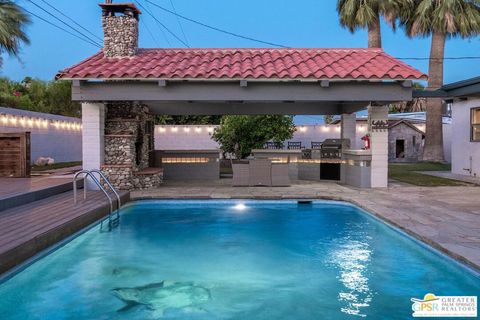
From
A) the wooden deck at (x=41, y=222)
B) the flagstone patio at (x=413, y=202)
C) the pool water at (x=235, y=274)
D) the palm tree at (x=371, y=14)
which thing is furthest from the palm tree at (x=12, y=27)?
the palm tree at (x=371, y=14)

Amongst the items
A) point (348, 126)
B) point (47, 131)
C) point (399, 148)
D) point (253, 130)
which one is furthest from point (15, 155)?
point (399, 148)

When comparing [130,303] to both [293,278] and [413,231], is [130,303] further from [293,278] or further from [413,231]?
[413,231]

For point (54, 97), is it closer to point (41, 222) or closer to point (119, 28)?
point (119, 28)

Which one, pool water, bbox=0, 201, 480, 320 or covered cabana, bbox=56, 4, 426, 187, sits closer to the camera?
pool water, bbox=0, 201, 480, 320

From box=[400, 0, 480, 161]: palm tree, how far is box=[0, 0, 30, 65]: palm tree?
800 inches

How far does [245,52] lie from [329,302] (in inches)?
436

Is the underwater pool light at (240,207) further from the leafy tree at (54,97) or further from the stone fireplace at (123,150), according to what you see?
the leafy tree at (54,97)

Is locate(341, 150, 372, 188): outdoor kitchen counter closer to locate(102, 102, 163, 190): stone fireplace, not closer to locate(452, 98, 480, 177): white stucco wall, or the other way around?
locate(452, 98, 480, 177): white stucco wall

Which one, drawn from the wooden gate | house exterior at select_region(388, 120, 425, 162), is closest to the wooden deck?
the wooden gate

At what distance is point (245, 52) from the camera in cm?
1491

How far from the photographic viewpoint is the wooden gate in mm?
13727

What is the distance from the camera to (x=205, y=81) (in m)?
12.2

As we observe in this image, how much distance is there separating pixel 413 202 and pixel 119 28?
9808 millimetres

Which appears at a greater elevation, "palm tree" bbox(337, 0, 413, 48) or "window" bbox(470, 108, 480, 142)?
"palm tree" bbox(337, 0, 413, 48)
